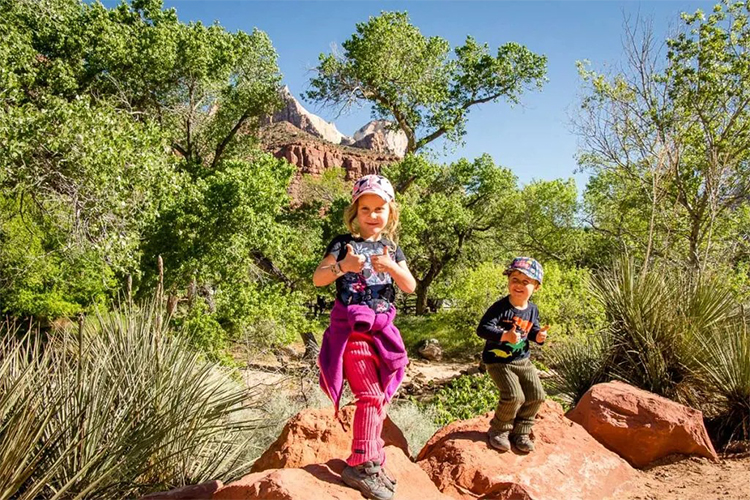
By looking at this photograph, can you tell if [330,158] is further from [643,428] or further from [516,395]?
[516,395]

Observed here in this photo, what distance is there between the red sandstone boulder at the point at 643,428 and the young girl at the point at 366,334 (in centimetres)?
256

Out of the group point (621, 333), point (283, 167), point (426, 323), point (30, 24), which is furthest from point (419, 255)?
point (621, 333)

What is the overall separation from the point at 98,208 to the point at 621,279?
816 centimetres

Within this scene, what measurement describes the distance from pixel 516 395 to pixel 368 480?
4.49ft

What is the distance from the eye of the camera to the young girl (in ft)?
8.69

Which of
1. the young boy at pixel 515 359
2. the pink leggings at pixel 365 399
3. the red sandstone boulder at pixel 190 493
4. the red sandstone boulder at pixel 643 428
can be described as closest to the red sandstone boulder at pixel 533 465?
the young boy at pixel 515 359

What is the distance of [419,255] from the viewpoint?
77.4 ft

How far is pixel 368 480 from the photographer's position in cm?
261

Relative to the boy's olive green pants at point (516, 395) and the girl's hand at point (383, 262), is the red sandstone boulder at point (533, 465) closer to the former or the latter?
the boy's olive green pants at point (516, 395)

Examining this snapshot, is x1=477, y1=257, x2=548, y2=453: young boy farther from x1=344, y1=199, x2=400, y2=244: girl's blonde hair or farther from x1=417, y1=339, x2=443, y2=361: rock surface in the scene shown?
x1=417, y1=339, x2=443, y2=361: rock surface

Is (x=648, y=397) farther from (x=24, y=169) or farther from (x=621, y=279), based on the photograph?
(x=24, y=169)

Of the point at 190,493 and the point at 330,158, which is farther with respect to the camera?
the point at 330,158

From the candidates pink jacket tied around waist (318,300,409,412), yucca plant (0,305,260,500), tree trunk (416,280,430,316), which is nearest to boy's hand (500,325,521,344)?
pink jacket tied around waist (318,300,409,412)

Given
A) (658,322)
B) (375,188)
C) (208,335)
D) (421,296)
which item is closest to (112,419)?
(375,188)
